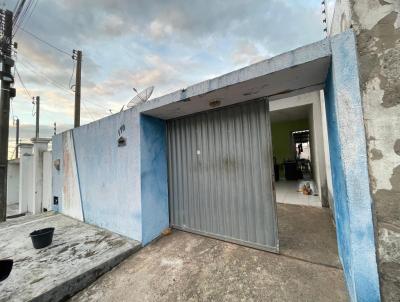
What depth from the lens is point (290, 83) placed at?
206cm

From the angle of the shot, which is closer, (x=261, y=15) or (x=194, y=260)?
(x=194, y=260)

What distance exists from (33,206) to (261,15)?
9927mm

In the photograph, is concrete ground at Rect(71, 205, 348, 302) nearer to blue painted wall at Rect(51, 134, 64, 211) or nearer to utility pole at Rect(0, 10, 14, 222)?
blue painted wall at Rect(51, 134, 64, 211)

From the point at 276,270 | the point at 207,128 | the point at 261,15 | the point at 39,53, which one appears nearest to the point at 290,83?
the point at 207,128

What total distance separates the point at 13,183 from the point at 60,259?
11988mm

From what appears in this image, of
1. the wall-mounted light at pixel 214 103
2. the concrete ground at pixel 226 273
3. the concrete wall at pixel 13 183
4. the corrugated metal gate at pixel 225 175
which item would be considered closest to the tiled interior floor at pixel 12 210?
the concrete wall at pixel 13 183

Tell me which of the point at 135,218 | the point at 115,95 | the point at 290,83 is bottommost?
the point at 135,218

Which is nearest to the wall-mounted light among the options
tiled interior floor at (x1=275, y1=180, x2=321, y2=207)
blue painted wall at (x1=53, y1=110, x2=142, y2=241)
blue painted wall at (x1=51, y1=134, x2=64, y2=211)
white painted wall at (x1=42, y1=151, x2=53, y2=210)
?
blue painted wall at (x1=53, y1=110, x2=142, y2=241)

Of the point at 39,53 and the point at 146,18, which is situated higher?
the point at 39,53

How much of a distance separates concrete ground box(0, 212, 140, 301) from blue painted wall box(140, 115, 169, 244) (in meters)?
0.45

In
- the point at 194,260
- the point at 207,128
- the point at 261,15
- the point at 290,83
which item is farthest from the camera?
the point at 261,15

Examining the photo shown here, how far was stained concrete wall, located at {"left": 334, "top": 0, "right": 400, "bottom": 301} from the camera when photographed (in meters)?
1.22

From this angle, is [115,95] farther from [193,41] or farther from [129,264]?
[129,264]

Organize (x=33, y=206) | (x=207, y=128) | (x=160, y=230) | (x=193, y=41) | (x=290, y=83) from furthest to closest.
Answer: (x=33, y=206)
(x=193, y=41)
(x=160, y=230)
(x=207, y=128)
(x=290, y=83)
